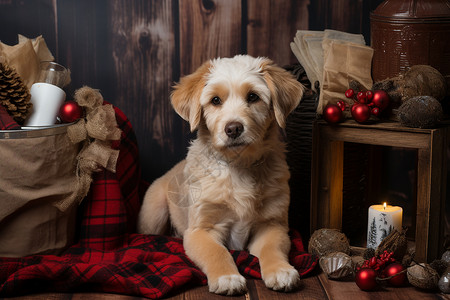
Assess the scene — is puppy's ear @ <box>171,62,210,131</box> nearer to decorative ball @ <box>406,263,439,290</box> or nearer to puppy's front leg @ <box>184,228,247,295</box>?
puppy's front leg @ <box>184,228,247,295</box>

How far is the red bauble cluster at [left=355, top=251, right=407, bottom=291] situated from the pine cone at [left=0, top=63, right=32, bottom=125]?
1465mm

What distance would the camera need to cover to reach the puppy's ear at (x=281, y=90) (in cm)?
230

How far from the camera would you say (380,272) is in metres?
2.25

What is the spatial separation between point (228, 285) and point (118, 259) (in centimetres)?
57

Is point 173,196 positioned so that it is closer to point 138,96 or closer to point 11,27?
point 138,96

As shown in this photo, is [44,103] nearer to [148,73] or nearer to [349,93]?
[148,73]

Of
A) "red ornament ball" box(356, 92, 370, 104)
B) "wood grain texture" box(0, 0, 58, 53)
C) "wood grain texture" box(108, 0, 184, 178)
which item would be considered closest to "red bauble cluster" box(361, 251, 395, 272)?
"red ornament ball" box(356, 92, 370, 104)

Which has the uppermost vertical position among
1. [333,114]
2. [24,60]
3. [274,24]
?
[274,24]

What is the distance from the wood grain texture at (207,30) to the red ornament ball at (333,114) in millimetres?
932

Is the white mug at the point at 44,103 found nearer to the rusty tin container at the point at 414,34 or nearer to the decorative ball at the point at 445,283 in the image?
the rusty tin container at the point at 414,34

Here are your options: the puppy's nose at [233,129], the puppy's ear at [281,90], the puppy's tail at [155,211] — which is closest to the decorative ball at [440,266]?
the puppy's ear at [281,90]

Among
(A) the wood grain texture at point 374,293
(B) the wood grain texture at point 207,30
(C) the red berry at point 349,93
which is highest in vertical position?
(B) the wood grain texture at point 207,30

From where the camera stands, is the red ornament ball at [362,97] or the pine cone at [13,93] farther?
the red ornament ball at [362,97]

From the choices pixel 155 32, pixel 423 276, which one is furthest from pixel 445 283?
pixel 155 32
